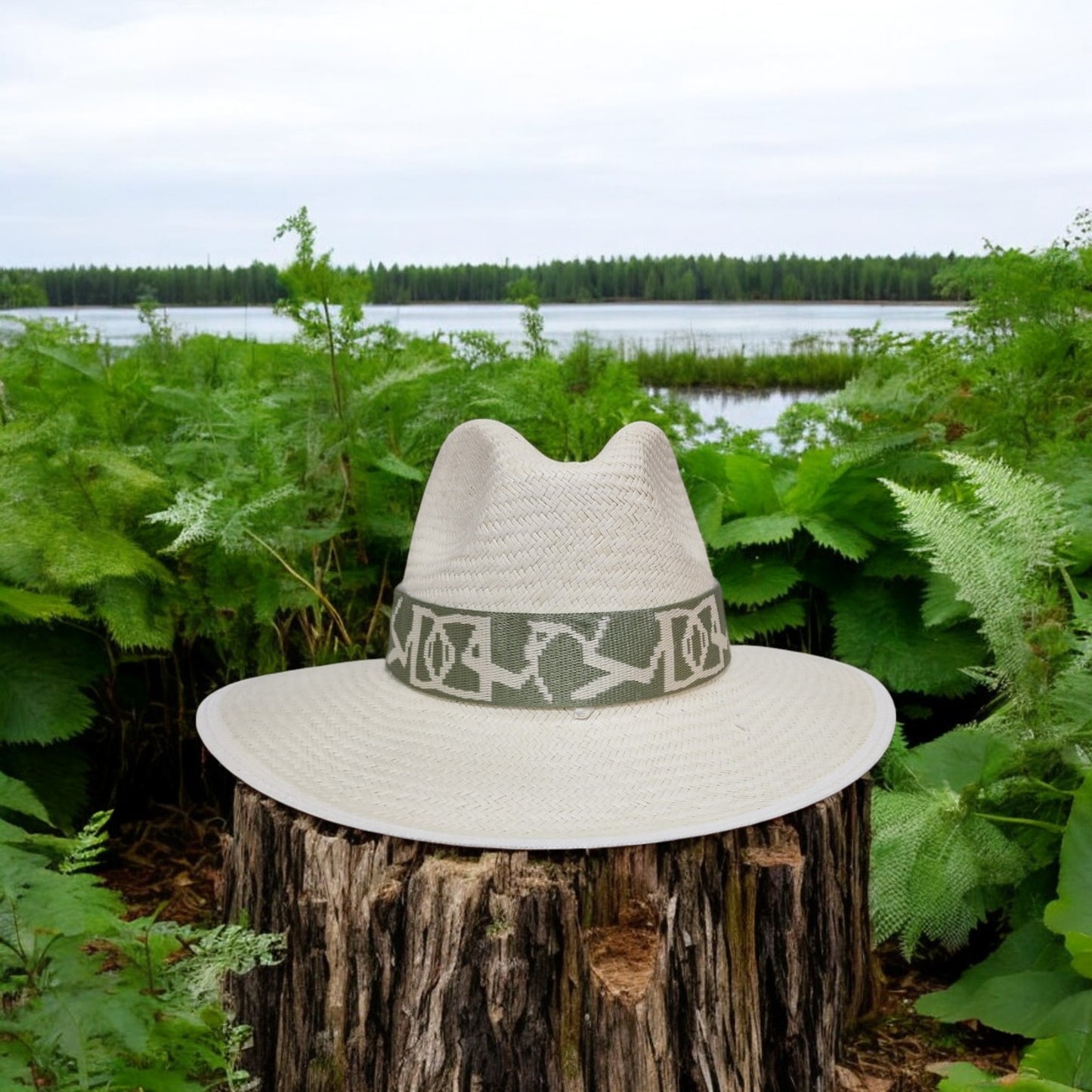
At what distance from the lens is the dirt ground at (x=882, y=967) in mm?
2342

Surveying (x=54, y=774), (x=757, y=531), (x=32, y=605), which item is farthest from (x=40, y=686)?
(x=757, y=531)

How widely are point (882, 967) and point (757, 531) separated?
1.23 meters

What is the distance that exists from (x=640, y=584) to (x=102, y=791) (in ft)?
6.70

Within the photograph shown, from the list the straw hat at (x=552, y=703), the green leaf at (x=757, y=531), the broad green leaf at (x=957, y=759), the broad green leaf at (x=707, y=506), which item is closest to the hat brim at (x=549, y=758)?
the straw hat at (x=552, y=703)

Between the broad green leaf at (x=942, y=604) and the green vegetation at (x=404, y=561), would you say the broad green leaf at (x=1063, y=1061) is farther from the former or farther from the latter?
the broad green leaf at (x=942, y=604)

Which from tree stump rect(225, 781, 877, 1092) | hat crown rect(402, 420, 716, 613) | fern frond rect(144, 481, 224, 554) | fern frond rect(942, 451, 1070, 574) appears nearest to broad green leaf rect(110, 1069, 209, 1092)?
tree stump rect(225, 781, 877, 1092)

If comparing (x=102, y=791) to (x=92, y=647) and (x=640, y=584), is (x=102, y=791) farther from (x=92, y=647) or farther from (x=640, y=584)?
(x=640, y=584)

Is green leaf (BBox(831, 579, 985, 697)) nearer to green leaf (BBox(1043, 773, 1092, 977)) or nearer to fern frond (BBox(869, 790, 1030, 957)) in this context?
fern frond (BBox(869, 790, 1030, 957))

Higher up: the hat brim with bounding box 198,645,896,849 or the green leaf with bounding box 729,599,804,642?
the hat brim with bounding box 198,645,896,849

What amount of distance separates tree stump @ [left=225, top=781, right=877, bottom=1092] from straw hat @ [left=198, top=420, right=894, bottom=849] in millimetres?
75

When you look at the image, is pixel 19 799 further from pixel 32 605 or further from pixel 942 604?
pixel 942 604

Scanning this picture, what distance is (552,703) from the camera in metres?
1.96

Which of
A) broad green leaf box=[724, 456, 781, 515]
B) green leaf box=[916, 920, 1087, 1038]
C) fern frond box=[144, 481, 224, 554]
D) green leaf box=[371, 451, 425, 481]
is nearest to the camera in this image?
green leaf box=[916, 920, 1087, 1038]

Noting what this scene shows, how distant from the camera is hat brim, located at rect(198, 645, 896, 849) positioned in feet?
5.77
